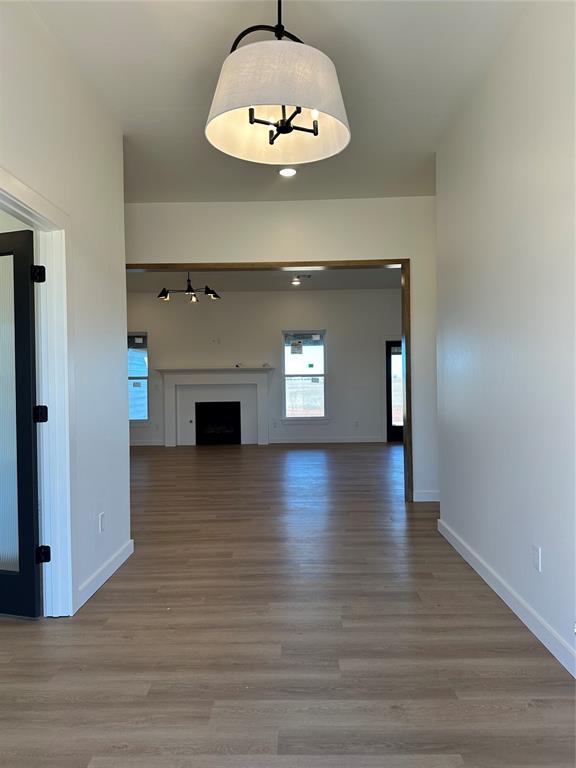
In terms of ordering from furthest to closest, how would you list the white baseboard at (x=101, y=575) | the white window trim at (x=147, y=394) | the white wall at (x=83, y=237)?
the white window trim at (x=147, y=394), the white baseboard at (x=101, y=575), the white wall at (x=83, y=237)

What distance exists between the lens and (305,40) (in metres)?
2.54

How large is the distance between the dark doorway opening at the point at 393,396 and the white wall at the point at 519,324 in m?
5.95

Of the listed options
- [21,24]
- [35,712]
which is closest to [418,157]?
[21,24]

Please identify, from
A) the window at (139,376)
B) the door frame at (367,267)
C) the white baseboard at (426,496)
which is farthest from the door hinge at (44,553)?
the window at (139,376)

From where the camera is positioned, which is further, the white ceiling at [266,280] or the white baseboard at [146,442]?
the white baseboard at [146,442]

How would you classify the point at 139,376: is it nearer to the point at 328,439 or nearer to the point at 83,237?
the point at 328,439

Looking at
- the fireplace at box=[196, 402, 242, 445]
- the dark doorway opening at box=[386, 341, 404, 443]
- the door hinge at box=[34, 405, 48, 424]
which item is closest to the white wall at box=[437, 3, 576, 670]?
the door hinge at box=[34, 405, 48, 424]

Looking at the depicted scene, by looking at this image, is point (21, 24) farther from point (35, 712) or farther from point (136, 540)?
point (136, 540)

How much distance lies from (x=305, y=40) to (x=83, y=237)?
1.59 metres

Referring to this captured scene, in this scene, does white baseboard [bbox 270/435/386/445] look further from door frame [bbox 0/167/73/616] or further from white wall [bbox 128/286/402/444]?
door frame [bbox 0/167/73/616]

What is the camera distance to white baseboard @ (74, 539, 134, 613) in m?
2.70

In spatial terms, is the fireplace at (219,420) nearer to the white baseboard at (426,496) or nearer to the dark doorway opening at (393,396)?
the dark doorway opening at (393,396)

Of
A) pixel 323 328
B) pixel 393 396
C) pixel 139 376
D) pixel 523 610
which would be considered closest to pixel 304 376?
pixel 323 328

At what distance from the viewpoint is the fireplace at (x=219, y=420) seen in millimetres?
9578
